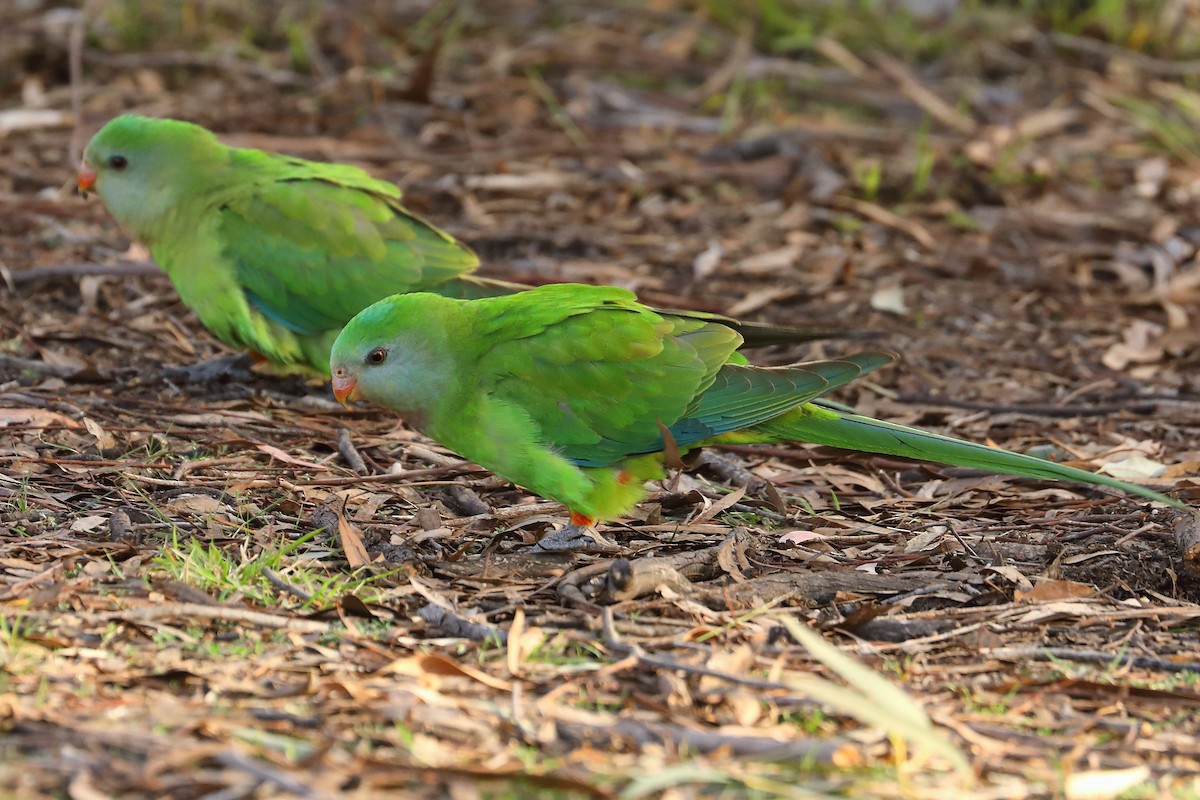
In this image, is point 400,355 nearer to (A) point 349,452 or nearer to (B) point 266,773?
(A) point 349,452

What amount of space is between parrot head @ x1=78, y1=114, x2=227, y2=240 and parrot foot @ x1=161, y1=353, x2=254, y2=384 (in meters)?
0.67

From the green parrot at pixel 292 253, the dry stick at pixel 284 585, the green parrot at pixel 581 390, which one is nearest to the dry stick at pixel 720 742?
the dry stick at pixel 284 585

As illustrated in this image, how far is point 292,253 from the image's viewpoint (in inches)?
212

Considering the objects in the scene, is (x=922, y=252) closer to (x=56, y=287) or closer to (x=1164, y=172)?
(x=1164, y=172)

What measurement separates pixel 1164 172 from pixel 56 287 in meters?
6.25

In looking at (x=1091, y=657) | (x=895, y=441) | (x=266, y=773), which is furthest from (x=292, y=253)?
(x=1091, y=657)

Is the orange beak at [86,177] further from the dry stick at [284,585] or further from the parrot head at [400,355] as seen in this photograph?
the dry stick at [284,585]

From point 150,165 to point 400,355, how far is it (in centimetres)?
216

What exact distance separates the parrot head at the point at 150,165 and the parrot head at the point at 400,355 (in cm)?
180

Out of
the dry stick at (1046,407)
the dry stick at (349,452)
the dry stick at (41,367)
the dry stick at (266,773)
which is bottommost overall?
the dry stick at (1046,407)

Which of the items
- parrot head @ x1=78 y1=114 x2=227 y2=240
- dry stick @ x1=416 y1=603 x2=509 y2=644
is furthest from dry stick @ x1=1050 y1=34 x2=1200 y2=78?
dry stick @ x1=416 y1=603 x2=509 y2=644

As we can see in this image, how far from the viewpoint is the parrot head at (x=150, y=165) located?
5668mm

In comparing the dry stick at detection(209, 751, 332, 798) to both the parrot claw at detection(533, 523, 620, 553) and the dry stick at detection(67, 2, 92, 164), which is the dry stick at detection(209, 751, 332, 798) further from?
the dry stick at detection(67, 2, 92, 164)

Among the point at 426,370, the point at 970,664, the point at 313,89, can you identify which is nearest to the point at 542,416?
the point at 426,370
